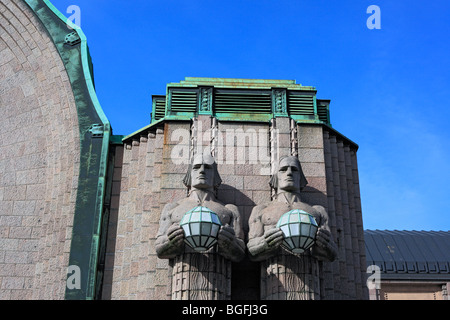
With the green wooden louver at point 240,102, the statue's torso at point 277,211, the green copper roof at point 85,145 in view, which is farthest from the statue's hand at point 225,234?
the green wooden louver at point 240,102

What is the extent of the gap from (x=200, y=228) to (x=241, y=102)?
15.3ft

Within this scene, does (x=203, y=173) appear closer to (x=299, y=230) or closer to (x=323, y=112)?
(x=299, y=230)

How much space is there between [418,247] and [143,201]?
1801 centimetres

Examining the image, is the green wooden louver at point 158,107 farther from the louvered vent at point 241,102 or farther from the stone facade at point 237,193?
the louvered vent at point 241,102

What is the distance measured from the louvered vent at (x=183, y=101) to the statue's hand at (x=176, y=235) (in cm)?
390

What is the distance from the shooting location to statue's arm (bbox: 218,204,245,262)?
14006mm

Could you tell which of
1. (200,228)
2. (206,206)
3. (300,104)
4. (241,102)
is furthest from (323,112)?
(200,228)

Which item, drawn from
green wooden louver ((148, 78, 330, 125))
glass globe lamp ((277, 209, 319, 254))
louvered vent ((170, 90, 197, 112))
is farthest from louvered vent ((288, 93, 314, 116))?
glass globe lamp ((277, 209, 319, 254))

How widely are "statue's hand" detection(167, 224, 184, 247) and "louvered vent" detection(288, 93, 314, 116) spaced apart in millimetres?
4717

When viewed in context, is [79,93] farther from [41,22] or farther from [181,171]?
[181,171]
